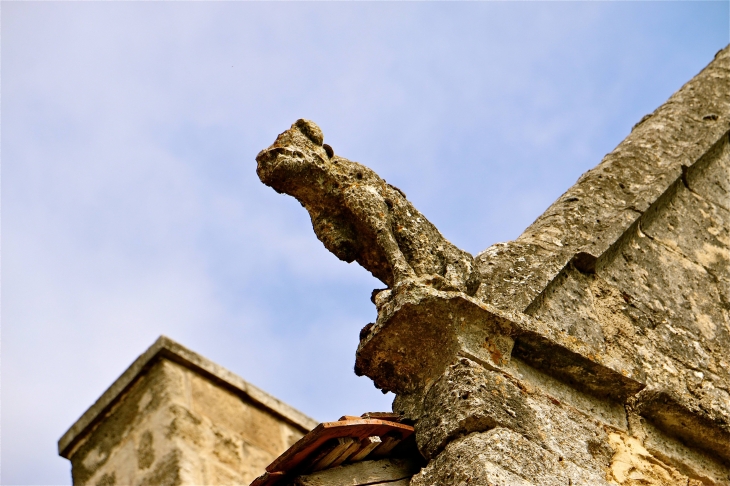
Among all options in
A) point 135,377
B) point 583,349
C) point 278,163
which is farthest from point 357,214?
point 135,377

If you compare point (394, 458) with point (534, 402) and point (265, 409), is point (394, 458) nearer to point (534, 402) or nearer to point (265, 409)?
point (534, 402)

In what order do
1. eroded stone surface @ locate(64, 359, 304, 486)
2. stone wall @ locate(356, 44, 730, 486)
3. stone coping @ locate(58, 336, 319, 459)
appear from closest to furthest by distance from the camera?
stone wall @ locate(356, 44, 730, 486)
eroded stone surface @ locate(64, 359, 304, 486)
stone coping @ locate(58, 336, 319, 459)

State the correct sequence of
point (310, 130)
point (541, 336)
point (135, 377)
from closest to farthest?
1. point (541, 336)
2. point (310, 130)
3. point (135, 377)

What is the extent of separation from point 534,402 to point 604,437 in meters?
0.29

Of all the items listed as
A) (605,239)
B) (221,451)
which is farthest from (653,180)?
(221,451)

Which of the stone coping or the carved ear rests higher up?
the stone coping

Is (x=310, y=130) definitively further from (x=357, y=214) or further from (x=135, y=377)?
(x=135, y=377)

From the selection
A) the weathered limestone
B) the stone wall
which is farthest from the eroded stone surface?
the stone wall

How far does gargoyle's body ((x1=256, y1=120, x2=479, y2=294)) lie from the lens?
358cm

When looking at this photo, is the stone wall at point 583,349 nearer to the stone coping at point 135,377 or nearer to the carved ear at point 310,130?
the carved ear at point 310,130

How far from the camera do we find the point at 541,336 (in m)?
3.52

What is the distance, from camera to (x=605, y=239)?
426cm

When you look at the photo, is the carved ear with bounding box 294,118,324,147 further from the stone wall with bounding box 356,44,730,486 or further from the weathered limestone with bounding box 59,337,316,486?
the weathered limestone with bounding box 59,337,316,486

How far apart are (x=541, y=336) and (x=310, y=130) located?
1.05 metres
